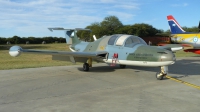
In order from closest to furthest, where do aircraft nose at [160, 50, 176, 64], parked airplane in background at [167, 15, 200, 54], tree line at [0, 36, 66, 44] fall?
aircraft nose at [160, 50, 176, 64], parked airplane in background at [167, 15, 200, 54], tree line at [0, 36, 66, 44]

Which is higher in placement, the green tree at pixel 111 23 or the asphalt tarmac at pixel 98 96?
the green tree at pixel 111 23

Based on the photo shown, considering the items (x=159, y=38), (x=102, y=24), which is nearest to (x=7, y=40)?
(x=102, y=24)

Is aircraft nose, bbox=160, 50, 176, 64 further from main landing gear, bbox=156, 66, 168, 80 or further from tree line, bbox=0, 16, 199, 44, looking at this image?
tree line, bbox=0, 16, 199, 44

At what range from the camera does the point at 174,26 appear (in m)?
26.9

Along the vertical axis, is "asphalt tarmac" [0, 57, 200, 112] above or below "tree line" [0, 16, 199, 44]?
below

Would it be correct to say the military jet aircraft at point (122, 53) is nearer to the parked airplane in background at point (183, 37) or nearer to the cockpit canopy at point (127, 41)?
the cockpit canopy at point (127, 41)

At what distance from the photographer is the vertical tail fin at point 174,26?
1042 inches

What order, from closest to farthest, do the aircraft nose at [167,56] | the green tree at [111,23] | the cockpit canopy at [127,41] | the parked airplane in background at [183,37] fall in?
the aircraft nose at [167,56] → the cockpit canopy at [127,41] → the parked airplane in background at [183,37] → the green tree at [111,23]

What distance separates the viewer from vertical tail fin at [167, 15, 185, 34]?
26.5 metres

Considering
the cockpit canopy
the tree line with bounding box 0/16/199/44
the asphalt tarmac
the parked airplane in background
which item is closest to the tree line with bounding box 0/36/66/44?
the tree line with bounding box 0/16/199/44

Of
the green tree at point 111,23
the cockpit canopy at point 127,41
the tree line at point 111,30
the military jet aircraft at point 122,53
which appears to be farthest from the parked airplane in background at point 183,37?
the green tree at point 111,23

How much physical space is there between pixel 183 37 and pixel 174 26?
2967mm

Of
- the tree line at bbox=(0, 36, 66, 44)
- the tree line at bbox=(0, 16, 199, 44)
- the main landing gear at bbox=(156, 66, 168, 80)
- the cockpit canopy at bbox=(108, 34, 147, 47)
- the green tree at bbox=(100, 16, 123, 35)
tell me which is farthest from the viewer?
the tree line at bbox=(0, 36, 66, 44)

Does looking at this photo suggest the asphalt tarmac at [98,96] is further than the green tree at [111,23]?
No
